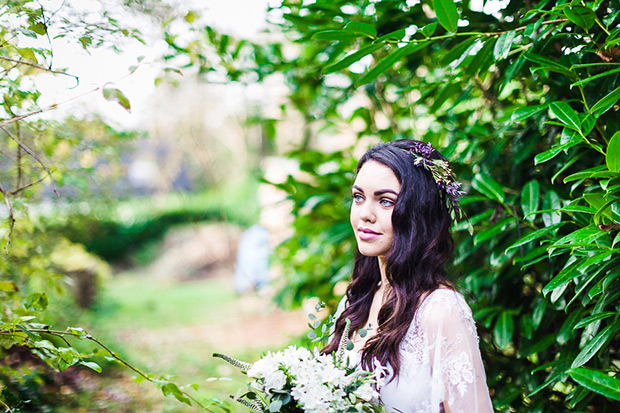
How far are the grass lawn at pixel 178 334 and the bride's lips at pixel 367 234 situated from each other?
1876 millimetres

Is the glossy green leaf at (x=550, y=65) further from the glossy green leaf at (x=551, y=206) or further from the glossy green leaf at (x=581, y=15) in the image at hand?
the glossy green leaf at (x=551, y=206)

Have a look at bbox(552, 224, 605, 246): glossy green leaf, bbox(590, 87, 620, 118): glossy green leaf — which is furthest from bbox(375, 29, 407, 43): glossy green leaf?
bbox(552, 224, 605, 246): glossy green leaf

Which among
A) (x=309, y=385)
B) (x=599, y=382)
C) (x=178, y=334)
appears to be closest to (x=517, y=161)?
(x=599, y=382)

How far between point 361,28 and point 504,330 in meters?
1.43

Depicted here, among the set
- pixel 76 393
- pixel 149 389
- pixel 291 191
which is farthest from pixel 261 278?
pixel 291 191

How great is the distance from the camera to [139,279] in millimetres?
14422

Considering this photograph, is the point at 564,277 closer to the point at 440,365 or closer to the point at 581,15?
the point at 440,365

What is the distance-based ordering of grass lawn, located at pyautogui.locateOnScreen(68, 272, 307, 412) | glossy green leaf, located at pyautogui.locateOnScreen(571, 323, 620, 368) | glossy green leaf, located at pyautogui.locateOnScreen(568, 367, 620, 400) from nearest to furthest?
glossy green leaf, located at pyautogui.locateOnScreen(568, 367, 620, 400)
glossy green leaf, located at pyautogui.locateOnScreen(571, 323, 620, 368)
grass lawn, located at pyautogui.locateOnScreen(68, 272, 307, 412)

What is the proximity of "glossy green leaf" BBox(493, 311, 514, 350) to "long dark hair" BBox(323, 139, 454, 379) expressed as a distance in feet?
1.48

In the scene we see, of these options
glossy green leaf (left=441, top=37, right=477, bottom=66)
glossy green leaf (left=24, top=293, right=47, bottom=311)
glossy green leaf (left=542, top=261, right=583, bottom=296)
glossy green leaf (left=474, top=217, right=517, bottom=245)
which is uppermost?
glossy green leaf (left=441, top=37, right=477, bottom=66)

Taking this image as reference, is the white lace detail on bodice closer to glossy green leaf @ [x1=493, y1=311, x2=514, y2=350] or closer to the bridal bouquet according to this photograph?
the bridal bouquet

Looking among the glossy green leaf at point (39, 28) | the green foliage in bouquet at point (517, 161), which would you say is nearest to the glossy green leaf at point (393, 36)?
the green foliage in bouquet at point (517, 161)

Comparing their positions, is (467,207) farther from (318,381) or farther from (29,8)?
(29,8)

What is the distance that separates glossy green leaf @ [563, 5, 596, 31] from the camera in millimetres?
1559
